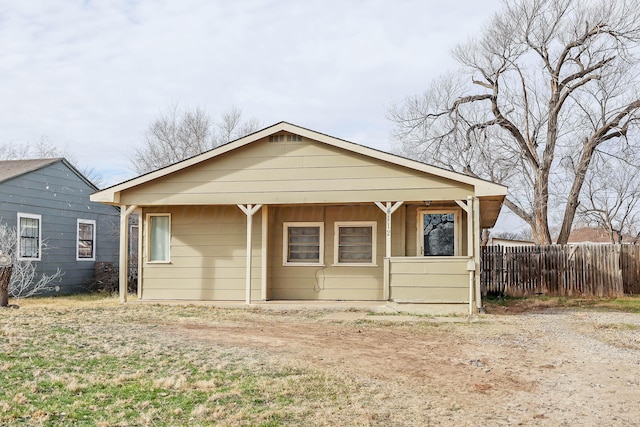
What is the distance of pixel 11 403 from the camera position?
5.13m

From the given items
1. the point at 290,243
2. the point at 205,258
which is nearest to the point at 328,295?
the point at 290,243

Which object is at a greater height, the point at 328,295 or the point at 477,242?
the point at 477,242

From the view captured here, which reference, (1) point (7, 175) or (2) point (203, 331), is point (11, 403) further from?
(1) point (7, 175)

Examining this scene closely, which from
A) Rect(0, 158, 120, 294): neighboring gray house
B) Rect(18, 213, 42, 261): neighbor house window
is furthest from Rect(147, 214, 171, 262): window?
Rect(18, 213, 42, 261): neighbor house window

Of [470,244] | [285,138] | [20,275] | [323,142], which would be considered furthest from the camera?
[20,275]

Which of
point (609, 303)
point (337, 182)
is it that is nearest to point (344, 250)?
point (337, 182)

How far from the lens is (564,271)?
18.9 meters

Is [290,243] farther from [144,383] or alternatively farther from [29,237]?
[144,383]

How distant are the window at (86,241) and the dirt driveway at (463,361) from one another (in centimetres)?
1023

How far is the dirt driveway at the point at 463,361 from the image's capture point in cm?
532

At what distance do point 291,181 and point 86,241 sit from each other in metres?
9.81

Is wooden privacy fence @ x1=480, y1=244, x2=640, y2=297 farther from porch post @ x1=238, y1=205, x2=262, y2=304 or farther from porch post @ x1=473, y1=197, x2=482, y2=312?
porch post @ x1=238, y1=205, x2=262, y2=304

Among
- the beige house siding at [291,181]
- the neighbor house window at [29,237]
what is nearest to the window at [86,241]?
the neighbor house window at [29,237]

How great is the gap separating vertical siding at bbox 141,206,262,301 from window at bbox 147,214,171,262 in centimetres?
15
